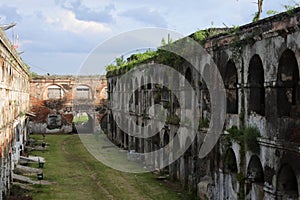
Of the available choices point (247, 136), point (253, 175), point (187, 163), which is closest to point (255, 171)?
point (253, 175)

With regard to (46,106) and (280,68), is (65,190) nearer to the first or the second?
(280,68)

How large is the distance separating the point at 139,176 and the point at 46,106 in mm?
26328

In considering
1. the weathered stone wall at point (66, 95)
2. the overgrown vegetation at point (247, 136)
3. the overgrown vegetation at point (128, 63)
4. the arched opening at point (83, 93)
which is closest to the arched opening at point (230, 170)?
the overgrown vegetation at point (247, 136)

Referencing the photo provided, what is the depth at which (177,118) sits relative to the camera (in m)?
20.6

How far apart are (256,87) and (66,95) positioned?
3642 cm

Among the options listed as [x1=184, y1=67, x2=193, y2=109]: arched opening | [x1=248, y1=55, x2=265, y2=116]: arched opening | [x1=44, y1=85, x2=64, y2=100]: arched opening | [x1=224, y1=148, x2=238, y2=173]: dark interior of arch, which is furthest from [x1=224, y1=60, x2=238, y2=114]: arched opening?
[x1=44, y1=85, x2=64, y2=100]: arched opening

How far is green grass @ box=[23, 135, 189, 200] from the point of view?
1867 cm

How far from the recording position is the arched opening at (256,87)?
44.1 ft

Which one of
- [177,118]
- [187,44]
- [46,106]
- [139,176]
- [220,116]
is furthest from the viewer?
[46,106]

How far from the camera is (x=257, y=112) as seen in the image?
1350cm

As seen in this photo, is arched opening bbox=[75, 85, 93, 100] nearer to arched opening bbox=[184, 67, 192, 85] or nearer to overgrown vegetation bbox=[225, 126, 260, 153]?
arched opening bbox=[184, 67, 192, 85]

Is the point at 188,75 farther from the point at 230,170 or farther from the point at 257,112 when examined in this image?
the point at 257,112

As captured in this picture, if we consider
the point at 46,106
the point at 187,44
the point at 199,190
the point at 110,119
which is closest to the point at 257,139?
the point at 199,190

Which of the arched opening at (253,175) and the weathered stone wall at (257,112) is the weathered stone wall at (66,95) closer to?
the weathered stone wall at (257,112)
